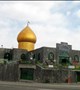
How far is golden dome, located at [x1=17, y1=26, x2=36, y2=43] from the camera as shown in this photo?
225ft

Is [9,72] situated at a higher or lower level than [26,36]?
lower

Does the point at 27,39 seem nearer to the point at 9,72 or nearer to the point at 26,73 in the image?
the point at 9,72

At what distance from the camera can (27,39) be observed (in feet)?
226

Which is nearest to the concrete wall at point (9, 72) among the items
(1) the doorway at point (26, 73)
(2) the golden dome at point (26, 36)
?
(1) the doorway at point (26, 73)

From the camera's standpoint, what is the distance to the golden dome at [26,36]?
68688mm

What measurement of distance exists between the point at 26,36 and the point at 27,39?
2.77 ft

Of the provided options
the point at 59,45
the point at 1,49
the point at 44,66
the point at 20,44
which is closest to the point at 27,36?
the point at 20,44

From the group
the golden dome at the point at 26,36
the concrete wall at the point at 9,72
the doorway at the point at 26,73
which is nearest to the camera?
the doorway at the point at 26,73

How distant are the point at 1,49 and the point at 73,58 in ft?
56.8

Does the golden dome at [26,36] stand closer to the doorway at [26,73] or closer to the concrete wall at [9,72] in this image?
the concrete wall at [9,72]

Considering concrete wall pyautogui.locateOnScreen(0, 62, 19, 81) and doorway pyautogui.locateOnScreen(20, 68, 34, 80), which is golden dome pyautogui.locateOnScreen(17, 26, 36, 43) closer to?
concrete wall pyautogui.locateOnScreen(0, 62, 19, 81)

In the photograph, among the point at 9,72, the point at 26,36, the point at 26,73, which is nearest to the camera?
the point at 26,73

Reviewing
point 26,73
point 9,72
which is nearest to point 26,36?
point 9,72

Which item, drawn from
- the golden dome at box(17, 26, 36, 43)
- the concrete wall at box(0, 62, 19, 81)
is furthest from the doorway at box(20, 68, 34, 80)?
the golden dome at box(17, 26, 36, 43)
